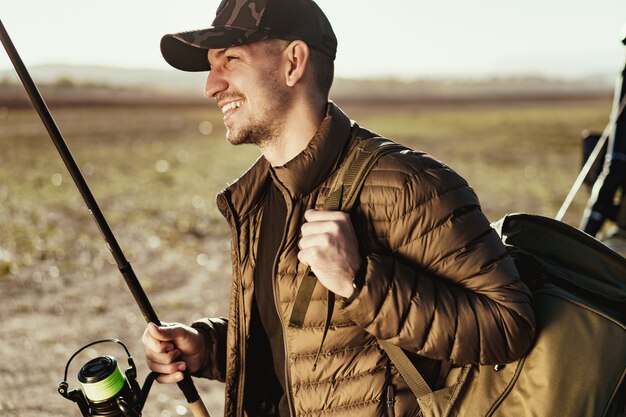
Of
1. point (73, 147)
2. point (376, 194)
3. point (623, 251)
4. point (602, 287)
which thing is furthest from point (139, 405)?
point (73, 147)

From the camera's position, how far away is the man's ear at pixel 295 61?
2307mm

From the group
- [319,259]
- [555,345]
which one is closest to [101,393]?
[319,259]

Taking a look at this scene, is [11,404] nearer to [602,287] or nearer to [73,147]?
[602,287]

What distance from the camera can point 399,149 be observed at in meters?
2.13

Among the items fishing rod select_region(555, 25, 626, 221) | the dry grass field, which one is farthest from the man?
the dry grass field

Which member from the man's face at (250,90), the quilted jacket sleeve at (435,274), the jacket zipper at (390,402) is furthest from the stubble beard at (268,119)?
the jacket zipper at (390,402)

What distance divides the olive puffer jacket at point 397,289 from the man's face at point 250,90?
0.64ft

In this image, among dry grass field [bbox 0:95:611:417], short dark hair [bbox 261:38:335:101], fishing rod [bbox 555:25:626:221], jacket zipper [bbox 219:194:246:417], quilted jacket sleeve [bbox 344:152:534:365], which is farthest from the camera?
dry grass field [bbox 0:95:611:417]

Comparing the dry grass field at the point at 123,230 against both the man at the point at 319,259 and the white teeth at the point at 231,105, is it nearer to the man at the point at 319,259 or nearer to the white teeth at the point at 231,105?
the man at the point at 319,259

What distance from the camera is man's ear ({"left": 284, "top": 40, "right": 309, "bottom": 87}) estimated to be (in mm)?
2307

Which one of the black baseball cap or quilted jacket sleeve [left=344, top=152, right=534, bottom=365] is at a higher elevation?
the black baseball cap

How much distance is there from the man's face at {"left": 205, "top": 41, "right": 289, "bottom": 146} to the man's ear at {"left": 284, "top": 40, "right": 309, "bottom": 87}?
3 centimetres

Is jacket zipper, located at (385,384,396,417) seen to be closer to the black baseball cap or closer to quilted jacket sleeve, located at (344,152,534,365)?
quilted jacket sleeve, located at (344,152,534,365)

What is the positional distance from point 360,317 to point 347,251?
226 millimetres
